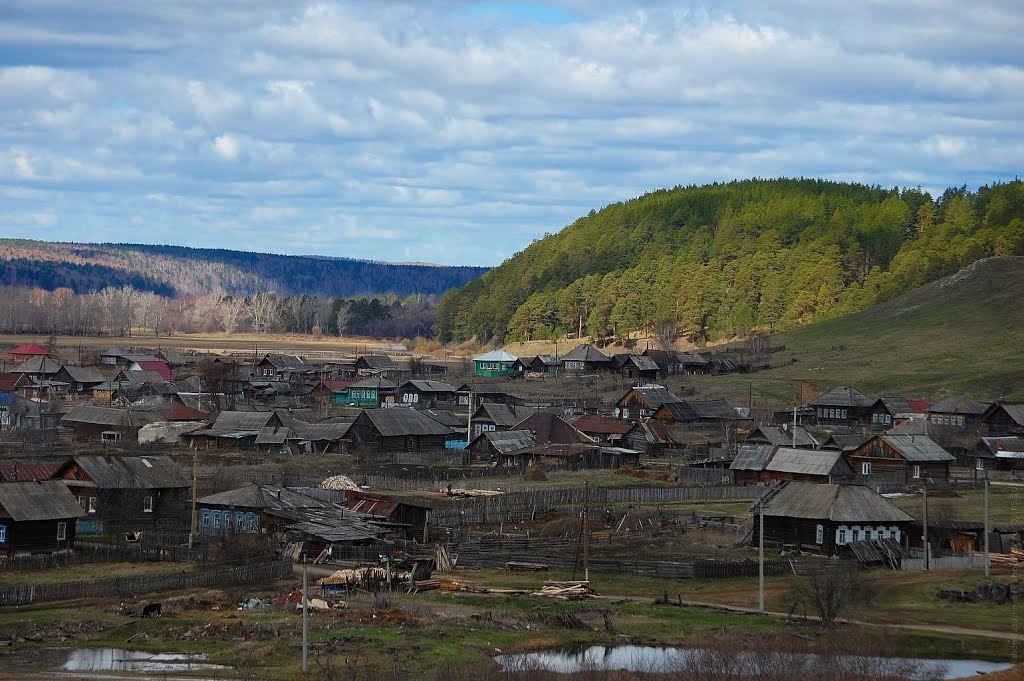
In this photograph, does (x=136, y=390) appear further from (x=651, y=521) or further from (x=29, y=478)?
(x=651, y=521)

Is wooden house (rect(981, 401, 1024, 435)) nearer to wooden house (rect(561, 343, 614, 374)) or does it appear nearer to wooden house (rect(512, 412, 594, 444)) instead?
wooden house (rect(512, 412, 594, 444))

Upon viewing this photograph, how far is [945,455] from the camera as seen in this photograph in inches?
2857

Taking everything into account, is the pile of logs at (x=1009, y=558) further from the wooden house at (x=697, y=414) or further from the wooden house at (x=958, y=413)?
the wooden house at (x=697, y=414)

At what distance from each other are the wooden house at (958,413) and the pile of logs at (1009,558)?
39821 mm

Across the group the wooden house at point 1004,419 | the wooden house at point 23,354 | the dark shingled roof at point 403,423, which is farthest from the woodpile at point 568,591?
the wooden house at point 23,354

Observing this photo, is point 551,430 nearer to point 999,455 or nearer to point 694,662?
point 999,455

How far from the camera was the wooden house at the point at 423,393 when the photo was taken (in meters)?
113

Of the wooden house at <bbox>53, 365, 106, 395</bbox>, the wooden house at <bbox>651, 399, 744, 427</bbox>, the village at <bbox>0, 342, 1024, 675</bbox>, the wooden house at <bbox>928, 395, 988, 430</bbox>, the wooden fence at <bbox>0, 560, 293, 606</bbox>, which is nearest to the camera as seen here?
the wooden fence at <bbox>0, 560, 293, 606</bbox>

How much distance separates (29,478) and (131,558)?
10.0 m

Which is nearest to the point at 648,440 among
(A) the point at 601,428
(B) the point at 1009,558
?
(A) the point at 601,428

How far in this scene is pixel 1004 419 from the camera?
8656 cm

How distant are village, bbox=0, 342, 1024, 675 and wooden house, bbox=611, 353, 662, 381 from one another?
18.6 feet

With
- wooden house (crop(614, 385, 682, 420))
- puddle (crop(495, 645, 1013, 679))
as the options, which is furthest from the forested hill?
puddle (crop(495, 645, 1013, 679))

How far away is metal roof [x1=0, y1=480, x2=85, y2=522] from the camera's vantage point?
46.2 meters
